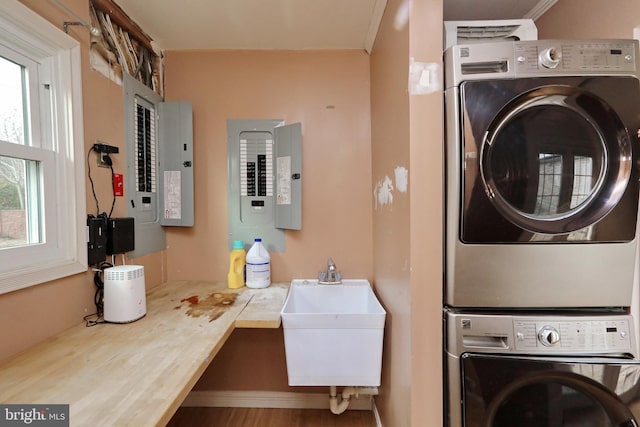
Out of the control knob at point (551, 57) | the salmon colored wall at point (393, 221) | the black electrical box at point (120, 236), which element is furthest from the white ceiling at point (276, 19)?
the black electrical box at point (120, 236)

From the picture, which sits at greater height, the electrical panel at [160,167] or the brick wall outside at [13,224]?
the electrical panel at [160,167]

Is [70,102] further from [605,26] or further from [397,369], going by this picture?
[605,26]

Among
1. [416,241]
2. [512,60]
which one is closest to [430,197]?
[416,241]

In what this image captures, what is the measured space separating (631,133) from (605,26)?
54 centimetres

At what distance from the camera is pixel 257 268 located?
1.64 metres

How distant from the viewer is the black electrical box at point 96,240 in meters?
1.20

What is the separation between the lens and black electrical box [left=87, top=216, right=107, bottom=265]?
1199mm

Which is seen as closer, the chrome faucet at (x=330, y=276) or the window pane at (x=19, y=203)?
the window pane at (x=19, y=203)

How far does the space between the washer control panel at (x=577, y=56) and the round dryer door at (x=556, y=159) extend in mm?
86

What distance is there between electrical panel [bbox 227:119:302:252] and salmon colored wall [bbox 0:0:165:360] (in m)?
0.61

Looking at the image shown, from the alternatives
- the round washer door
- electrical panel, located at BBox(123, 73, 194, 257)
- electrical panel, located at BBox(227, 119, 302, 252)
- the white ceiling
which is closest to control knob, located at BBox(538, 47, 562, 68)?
→ the white ceiling

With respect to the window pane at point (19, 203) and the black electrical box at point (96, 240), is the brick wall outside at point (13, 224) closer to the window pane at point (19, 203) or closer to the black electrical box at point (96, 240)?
the window pane at point (19, 203)

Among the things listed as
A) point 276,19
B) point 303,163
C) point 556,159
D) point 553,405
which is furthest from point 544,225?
point 276,19

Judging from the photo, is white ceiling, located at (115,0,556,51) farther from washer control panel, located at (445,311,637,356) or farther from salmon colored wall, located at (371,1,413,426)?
washer control panel, located at (445,311,637,356)
